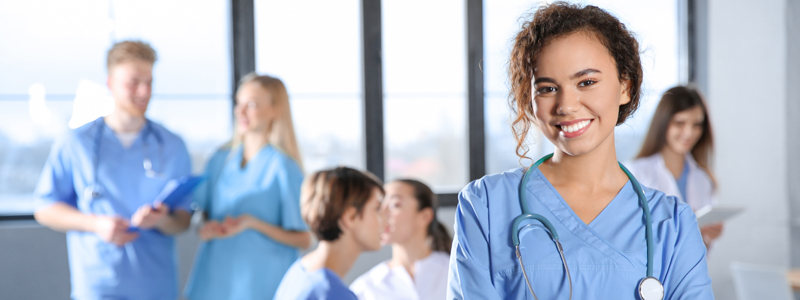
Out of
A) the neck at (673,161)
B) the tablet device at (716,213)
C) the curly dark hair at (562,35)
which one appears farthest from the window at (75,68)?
the curly dark hair at (562,35)

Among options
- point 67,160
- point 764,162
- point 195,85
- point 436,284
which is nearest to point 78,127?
point 67,160

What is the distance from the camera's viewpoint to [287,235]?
2123 millimetres

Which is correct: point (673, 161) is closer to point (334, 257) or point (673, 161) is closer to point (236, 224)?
point (334, 257)

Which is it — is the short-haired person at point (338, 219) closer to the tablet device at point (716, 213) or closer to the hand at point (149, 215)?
the hand at point (149, 215)

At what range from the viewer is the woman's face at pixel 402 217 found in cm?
204

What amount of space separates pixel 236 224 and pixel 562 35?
1.47 metres

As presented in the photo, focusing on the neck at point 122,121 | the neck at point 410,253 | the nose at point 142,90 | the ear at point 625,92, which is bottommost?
the neck at point 410,253

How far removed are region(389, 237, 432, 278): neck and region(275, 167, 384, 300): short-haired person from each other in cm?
26

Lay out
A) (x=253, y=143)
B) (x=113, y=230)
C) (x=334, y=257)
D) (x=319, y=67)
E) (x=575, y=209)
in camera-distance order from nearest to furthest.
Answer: (x=575, y=209) < (x=334, y=257) < (x=113, y=230) < (x=253, y=143) < (x=319, y=67)

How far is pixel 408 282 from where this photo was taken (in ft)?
6.32

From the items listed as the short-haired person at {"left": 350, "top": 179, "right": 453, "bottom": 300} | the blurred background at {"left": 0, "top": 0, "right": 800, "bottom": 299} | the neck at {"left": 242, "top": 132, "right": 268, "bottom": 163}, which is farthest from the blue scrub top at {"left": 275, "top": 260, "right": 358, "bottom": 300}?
the blurred background at {"left": 0, "top": 0, "right": 800, "bottom": 299}

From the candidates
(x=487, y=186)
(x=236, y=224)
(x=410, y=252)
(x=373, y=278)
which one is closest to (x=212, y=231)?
(x=236, y=224)

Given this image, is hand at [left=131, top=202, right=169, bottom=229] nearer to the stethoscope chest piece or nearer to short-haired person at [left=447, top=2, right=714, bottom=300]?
short-haired person at [left=447, top=2, right=714, bottom=300]

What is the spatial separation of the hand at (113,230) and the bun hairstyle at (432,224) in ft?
3.05
